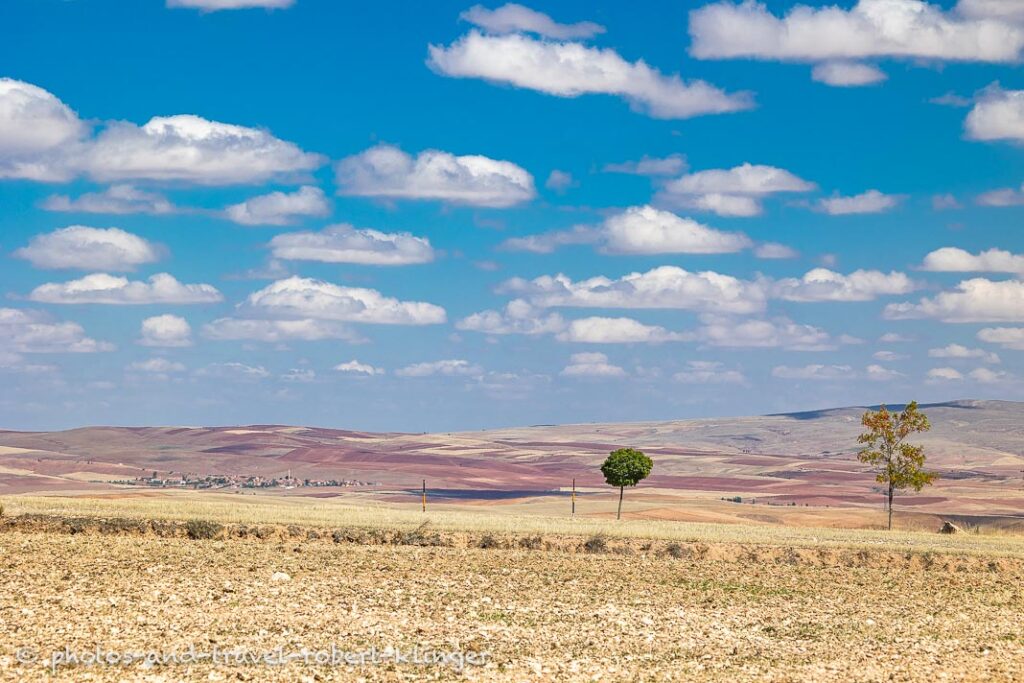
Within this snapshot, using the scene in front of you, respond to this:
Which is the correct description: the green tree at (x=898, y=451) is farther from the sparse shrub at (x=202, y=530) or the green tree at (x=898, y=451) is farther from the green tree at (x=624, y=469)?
the sparse shrub at (x=202, y=530)

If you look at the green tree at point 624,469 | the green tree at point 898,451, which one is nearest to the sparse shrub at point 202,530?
the green tree at point 624,469

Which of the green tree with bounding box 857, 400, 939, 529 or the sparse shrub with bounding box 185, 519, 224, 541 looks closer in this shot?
the sparse shrub with bounding box 185, 519, 224, 541

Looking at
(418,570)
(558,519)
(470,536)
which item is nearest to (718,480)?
(558,519)

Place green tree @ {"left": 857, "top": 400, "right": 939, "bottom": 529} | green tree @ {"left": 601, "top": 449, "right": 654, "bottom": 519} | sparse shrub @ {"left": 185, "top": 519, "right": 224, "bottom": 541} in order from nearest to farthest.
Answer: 1. sparse shrub @ {"left": 185, "top": 519, "right": 224, "bottom": 541}
2. green tree @ {"left": 857, "top": 400, "right": 939, "bottom": 529}
3. green tree @ {"left": 601, "top": 449, "right": 654, "bottom": 519}

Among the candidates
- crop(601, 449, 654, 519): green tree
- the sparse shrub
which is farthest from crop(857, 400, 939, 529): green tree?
the sparse shrub

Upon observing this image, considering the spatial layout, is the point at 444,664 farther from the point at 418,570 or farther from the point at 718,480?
the point at 718,480

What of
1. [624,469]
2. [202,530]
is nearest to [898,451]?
[624,469]

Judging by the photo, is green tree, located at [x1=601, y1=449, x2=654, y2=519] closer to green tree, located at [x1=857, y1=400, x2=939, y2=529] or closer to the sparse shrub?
green tree, located at [x1=857, y1=400, x2=939, y2=529]

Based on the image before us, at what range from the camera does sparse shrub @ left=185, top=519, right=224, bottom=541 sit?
132 ft

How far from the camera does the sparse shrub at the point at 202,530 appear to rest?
40.2 metres

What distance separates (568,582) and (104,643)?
12962mm

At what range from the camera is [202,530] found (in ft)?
134

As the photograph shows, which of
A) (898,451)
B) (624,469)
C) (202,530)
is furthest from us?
(624,469)

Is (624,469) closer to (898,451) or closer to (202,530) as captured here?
(898,451)
